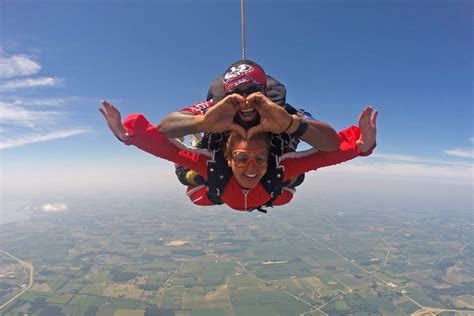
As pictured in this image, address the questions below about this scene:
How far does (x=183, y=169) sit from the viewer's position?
331 cm

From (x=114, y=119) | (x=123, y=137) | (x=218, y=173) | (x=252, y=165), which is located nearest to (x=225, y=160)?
(x=218, y=173)

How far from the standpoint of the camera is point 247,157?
2.57m

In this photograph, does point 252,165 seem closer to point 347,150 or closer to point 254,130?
point 254,130

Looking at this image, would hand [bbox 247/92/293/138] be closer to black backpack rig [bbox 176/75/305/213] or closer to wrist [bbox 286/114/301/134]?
wrist [bbox 286/114/301/134]

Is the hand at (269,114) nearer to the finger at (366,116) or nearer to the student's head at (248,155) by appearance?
the student's head at (248,155)

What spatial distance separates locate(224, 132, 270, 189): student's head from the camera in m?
2.54

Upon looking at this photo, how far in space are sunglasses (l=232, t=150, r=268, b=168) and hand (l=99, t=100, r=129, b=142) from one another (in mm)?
960

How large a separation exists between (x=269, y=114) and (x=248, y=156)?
528 millimetres

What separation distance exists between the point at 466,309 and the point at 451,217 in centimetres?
8676

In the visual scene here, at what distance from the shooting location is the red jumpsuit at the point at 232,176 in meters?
2.64

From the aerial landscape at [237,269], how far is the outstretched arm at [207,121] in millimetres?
28671

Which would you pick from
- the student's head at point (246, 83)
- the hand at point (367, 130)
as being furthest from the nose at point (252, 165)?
the hand at point (367, 130)

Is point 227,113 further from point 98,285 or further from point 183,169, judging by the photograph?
point 98,285

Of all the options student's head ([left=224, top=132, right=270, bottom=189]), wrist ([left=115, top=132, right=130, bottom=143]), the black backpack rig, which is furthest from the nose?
wrist ([left=115, top=132, right=130, bottom=143])
